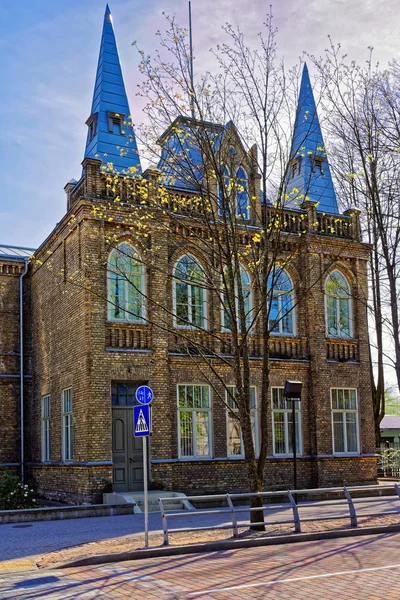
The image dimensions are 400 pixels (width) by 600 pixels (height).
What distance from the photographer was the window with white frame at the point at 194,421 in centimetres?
2164

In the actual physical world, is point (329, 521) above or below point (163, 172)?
below

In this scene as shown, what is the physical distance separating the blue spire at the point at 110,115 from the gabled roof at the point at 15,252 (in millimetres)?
4979

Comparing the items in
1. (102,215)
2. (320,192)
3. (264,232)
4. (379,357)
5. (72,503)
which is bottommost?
(72,503)

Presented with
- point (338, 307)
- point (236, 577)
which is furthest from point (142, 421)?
point (338, 307)

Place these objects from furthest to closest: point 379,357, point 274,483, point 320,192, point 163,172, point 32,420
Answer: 1. point 379,357
2. point 320,192
3. point 32,420
4. point 274,483
5. point 163,172

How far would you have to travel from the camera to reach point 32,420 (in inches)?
998

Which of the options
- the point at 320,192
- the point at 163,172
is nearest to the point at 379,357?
the point at 320,192

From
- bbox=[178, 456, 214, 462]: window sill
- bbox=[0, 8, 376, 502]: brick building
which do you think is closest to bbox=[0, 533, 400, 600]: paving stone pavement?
A: bbox=[0, 8, 376, 502]: brick building

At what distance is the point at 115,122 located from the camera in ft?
78.4

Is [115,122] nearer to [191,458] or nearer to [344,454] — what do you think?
[191,458]

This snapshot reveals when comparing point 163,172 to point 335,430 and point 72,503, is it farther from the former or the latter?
point 335,430

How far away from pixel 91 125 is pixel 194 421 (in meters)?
10.6

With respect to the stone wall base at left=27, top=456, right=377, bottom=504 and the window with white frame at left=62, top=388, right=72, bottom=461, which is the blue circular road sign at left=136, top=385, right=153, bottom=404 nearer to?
the stone wall base at left=27, top=456, right=377, bottom=504

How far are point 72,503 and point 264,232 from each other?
33.3 feet
